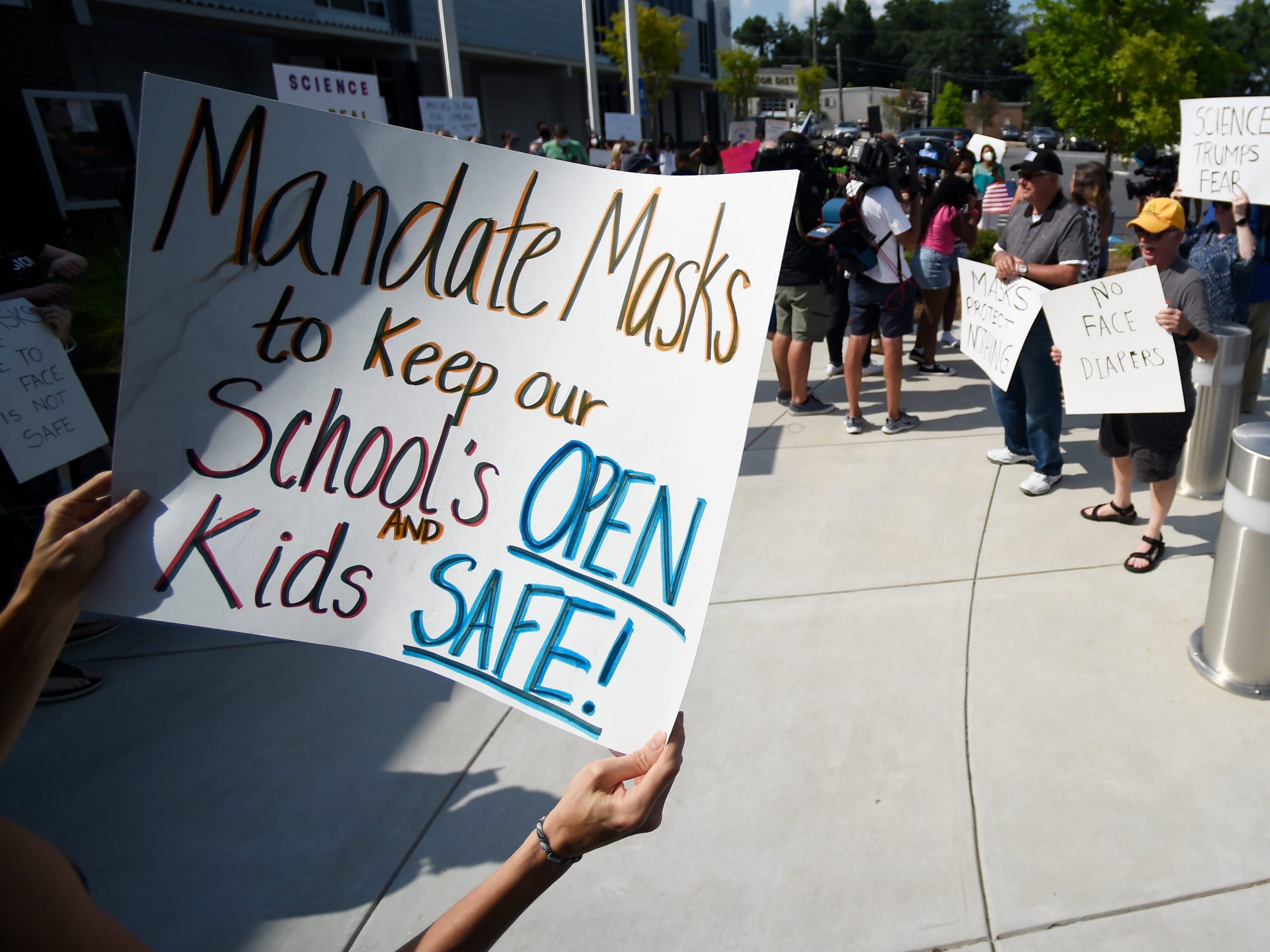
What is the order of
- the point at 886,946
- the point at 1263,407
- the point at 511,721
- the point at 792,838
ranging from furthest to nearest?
the point at 1263,407 → the point at 511,721 → the point at 792,838 → the point at 886,946

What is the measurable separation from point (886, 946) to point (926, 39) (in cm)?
10639

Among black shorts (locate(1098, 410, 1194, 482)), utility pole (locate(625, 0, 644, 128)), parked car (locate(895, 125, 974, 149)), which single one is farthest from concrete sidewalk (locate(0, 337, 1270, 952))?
parked car (locate(895, 125, 974, 149))

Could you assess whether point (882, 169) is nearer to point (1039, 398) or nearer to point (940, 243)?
point (940, 243)

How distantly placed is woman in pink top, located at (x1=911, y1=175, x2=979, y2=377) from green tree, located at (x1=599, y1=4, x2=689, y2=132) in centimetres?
2430

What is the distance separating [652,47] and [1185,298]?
97.3ft

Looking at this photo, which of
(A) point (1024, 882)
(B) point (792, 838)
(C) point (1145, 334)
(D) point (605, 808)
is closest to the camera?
(D) point (605, 808)

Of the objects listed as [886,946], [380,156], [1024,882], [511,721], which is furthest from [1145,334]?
[380,156]

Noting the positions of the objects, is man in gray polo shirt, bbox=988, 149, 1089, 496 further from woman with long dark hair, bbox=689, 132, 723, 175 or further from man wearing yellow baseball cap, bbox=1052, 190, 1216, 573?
woman with long dark hair, bbox=689, 132, 723, 175

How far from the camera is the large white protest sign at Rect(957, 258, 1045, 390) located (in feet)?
14.4

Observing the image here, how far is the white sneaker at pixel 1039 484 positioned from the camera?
470cm

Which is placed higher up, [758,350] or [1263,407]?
[758,350]

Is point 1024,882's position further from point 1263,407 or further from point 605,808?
point 1263,407

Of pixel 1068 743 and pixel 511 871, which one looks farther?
pixel 1068 743

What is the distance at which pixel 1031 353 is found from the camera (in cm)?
451
